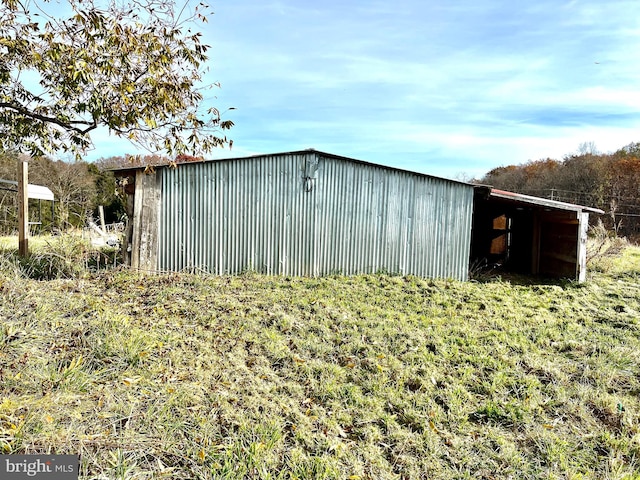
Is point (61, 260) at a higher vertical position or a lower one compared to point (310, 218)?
lower

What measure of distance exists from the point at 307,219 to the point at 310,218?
0.07 m

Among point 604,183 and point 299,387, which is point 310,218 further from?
point 604,183

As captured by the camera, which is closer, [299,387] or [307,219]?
[299,387]

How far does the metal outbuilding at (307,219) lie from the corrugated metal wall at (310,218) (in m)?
Result: 0.02

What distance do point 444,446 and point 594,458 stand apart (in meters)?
1.23

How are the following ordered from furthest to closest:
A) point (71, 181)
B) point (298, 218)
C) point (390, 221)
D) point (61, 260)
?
point (71, 181)
point (390, 221)
point (298, 218)
point (61, 260)

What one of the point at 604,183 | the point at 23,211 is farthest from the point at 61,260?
the point at 604,183

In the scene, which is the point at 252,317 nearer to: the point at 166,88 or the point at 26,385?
the point at 26,385

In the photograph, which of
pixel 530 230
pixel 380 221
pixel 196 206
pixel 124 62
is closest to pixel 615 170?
pixel 530 230

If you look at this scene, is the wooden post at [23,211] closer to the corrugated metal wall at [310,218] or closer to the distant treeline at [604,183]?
the corrugated metal wall at [310,218]

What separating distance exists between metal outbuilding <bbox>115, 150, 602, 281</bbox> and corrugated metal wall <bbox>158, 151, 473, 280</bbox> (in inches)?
0.8
